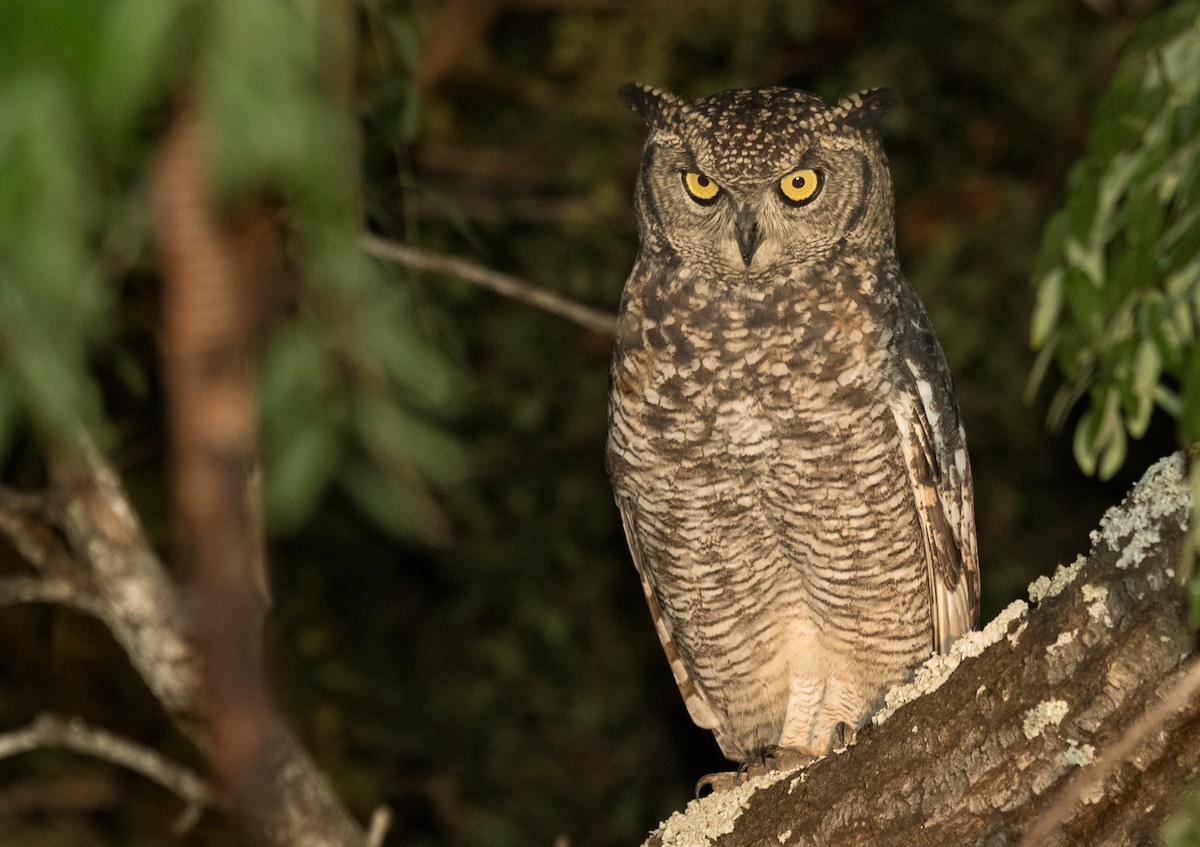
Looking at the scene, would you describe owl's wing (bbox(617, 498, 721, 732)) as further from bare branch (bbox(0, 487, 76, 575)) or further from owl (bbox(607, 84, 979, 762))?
bare branch (bbox(0, 487, 76, 575))

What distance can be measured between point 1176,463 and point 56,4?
3.43ft

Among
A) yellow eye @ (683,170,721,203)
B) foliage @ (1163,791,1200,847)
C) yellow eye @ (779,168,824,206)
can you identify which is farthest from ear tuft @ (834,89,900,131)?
foliage @ (1163,791,1200,847)

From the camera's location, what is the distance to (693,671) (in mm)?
2566

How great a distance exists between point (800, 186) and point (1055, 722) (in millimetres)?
1047

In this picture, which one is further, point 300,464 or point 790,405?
point 790,405

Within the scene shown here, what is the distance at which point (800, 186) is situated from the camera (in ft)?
7.29

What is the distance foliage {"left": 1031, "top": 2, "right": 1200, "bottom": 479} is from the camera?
162 centimetres

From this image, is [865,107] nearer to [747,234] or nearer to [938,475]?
[747,234]

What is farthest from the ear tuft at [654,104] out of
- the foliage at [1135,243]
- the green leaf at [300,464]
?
the green leaf at [300,464]

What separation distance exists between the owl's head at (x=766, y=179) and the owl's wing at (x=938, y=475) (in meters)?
0.19

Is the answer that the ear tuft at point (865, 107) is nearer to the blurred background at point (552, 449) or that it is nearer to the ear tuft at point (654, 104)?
the ear tuft at point (654, 104)

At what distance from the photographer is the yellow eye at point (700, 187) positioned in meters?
2.24

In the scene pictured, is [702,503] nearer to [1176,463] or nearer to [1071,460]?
[1176,463]


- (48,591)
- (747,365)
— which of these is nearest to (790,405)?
(747,365)
